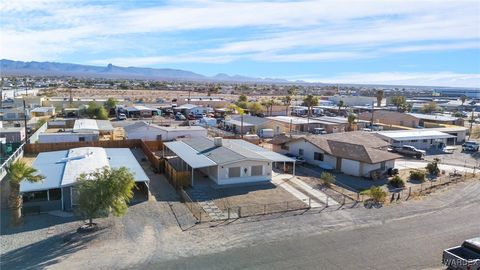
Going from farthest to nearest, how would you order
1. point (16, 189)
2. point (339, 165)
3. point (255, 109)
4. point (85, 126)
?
point (255, 109)
point (85, 126)
point (339, 165)
point (16, 189)

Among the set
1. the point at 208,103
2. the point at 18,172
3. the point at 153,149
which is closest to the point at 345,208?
the point at 18,172

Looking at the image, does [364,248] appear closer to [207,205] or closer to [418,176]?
[207,205]

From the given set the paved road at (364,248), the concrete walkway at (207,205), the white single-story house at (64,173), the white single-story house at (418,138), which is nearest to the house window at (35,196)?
the white single-story house at (64,173)

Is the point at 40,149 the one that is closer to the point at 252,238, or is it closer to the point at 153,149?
the point at 153,149

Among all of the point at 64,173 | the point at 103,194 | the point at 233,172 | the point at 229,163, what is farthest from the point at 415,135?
the point at 103,194

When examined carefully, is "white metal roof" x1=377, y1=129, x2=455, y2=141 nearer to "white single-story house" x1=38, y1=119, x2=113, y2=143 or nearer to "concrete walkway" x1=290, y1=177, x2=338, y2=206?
"concrete walkway" x1=290, y1=177, x2=338, y2=206

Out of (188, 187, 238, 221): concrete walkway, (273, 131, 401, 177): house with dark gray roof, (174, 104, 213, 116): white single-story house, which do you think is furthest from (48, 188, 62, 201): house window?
(174, 104, 213, 116): white single-story house

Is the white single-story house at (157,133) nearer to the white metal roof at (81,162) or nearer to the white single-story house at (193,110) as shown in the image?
the white metal roof at (81,162)
